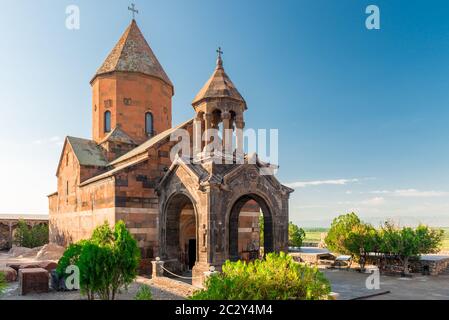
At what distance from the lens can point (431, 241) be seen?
20109 millimetres

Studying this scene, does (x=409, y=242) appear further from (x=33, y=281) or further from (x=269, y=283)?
(x=33, y=281)

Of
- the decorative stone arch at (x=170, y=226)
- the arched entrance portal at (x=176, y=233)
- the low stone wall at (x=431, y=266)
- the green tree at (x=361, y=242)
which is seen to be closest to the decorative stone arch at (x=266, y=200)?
the decorative stone arch at (x=170, y=226)

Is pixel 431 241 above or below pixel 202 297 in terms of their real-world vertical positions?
below

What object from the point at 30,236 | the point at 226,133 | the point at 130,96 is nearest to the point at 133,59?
the point at 130,96

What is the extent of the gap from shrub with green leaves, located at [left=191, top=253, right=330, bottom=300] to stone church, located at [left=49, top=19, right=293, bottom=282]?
7.97 meters

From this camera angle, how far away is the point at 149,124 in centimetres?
2548

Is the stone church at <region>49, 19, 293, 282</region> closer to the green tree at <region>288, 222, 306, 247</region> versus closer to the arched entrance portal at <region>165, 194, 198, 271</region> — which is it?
the arched entrance portal at <region>165, 194, 198, 271</region>

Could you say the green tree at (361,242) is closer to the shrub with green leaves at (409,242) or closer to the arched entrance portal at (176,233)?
the shrub with green leaves at (409,242)

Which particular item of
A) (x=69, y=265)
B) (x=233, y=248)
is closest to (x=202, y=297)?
(x=69, y=265)

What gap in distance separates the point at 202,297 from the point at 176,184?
11.2 m

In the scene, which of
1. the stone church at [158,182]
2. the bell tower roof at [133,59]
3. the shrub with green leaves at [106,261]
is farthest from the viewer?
the bell tower roof at [133,59]

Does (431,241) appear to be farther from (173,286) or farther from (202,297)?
(202,297)

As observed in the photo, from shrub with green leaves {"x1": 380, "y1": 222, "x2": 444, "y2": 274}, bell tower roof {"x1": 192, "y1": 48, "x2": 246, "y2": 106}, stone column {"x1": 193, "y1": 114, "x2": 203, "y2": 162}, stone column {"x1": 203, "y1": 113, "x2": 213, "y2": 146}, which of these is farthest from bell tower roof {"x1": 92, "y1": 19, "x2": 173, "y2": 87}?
shrub with green leaves {"x1": 380, "y1": 222, "x2": 444, "y2": 274}

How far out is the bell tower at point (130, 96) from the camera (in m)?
24.5
